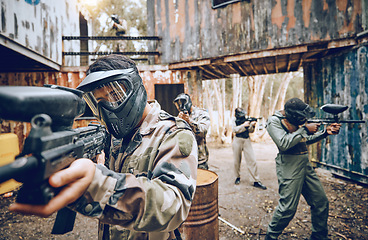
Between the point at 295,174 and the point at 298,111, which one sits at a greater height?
the point at 298,111

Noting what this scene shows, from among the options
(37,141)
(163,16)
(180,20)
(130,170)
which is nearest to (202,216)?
(130,170)

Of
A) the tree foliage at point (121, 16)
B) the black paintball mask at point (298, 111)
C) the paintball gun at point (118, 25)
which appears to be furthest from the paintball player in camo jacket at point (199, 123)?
the tree foliage at point (121, 16)

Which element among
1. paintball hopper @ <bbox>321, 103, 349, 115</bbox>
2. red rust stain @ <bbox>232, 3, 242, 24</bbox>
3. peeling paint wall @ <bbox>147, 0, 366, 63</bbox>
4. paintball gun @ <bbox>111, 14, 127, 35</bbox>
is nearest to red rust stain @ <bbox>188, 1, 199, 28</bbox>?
peeling paint wall @ <bbox>147, 0, 366, 63</bbox>

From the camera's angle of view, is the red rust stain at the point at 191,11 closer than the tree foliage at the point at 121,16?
Yes

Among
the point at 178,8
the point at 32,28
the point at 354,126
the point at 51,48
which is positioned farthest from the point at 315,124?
the point at 51,48

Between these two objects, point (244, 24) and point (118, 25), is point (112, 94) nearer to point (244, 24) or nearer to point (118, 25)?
point (244, 24)

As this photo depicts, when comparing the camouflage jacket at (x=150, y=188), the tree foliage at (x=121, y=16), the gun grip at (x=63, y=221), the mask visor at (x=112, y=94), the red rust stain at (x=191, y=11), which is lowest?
the gun grip at (x=63, y=221)

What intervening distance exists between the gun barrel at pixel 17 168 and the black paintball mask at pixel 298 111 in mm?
3688

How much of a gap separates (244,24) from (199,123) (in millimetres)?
3809

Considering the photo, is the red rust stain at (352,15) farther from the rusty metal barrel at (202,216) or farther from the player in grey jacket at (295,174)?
the rusty metal barrel at (202,216)

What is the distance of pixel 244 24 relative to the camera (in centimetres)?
632

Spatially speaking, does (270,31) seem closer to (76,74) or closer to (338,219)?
(338,219)

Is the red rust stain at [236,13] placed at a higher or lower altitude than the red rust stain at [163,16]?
lower

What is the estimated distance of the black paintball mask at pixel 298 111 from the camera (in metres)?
3.43
